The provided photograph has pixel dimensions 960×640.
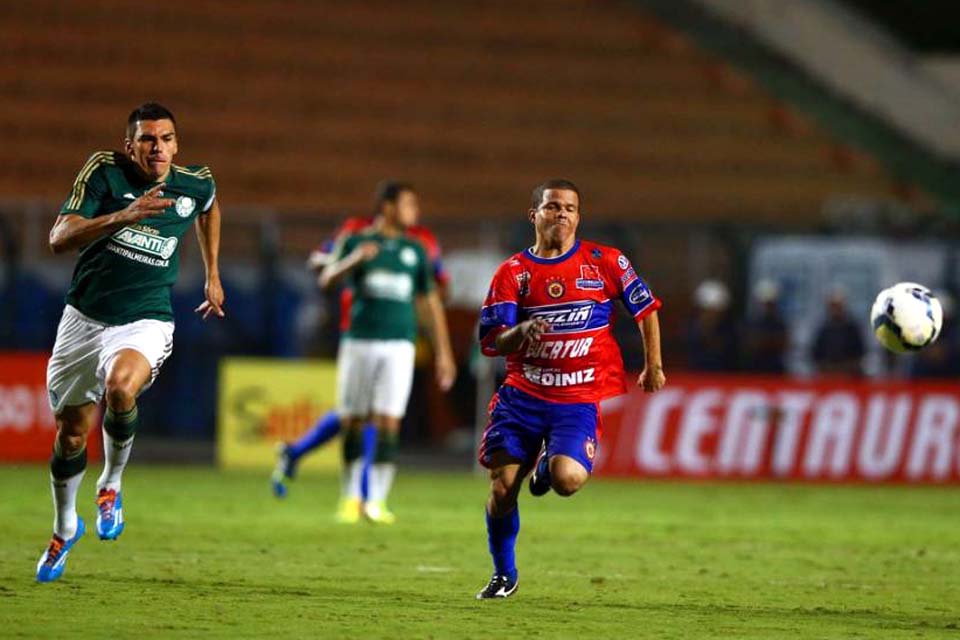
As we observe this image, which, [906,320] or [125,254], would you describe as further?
[906,320]

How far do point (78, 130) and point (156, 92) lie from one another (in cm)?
136

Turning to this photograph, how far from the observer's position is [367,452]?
13.9m

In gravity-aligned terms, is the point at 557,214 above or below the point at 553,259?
above

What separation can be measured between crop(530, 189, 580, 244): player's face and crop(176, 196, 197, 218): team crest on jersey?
1.84 meters

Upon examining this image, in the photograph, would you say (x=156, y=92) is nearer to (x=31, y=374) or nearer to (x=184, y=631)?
(x=31, y=374)

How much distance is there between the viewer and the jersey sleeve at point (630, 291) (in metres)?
8.99

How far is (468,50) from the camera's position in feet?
91.0

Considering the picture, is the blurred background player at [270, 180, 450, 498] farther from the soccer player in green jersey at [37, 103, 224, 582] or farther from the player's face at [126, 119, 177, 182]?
the player's face at [126, 119, 177, 182]

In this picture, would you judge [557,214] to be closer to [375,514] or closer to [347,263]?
[347,263]

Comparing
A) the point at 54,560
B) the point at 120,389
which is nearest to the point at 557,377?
the point at 120,389

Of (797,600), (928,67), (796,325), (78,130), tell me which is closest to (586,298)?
(797,600)

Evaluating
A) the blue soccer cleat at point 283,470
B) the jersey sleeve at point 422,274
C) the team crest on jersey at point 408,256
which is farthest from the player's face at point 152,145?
the blue soccer cleat at point 283,470

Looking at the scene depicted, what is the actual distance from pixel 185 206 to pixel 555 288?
2.02 m

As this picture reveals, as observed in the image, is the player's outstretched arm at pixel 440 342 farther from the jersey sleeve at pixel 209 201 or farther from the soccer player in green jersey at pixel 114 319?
the soccer player in green jersey at pixel 114 319
